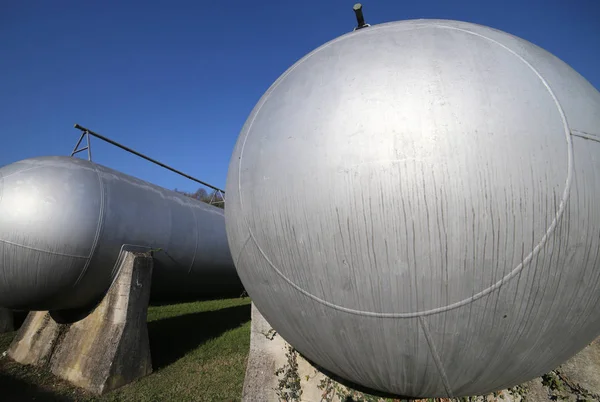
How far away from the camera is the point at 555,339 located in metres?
1.51

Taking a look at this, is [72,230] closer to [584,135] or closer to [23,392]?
[23,392]

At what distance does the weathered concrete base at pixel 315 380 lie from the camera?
2.27 m

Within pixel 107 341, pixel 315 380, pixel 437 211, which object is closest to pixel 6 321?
pixel 107 341

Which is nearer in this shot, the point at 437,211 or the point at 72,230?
the point at 437,211

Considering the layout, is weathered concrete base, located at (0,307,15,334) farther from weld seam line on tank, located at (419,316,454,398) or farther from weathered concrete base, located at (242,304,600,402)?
weld seam line on tank, located at (419,316,454,398)

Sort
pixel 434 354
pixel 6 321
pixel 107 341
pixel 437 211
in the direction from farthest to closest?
pixel 6 321 → pixel 107 341 → pixel 434 354 → pixel 437 211

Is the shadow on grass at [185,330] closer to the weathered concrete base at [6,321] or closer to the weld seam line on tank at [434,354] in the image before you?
the weathered concrete base at [6,321]

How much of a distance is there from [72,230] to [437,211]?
14.1ft

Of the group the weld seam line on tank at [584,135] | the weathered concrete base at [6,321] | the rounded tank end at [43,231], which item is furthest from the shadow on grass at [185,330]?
the weld seam line on tank at [584,135]

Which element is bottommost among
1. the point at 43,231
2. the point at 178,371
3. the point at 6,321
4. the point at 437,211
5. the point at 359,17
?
the point at 178,371

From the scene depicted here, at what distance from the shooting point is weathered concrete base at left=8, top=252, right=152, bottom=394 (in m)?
4.12

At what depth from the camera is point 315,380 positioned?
8.93 ft

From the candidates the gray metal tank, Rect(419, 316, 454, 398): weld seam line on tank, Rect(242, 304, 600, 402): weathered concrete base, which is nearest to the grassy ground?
the gray metal tank

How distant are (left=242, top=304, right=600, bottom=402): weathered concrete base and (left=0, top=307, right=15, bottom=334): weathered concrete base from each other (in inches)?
242
